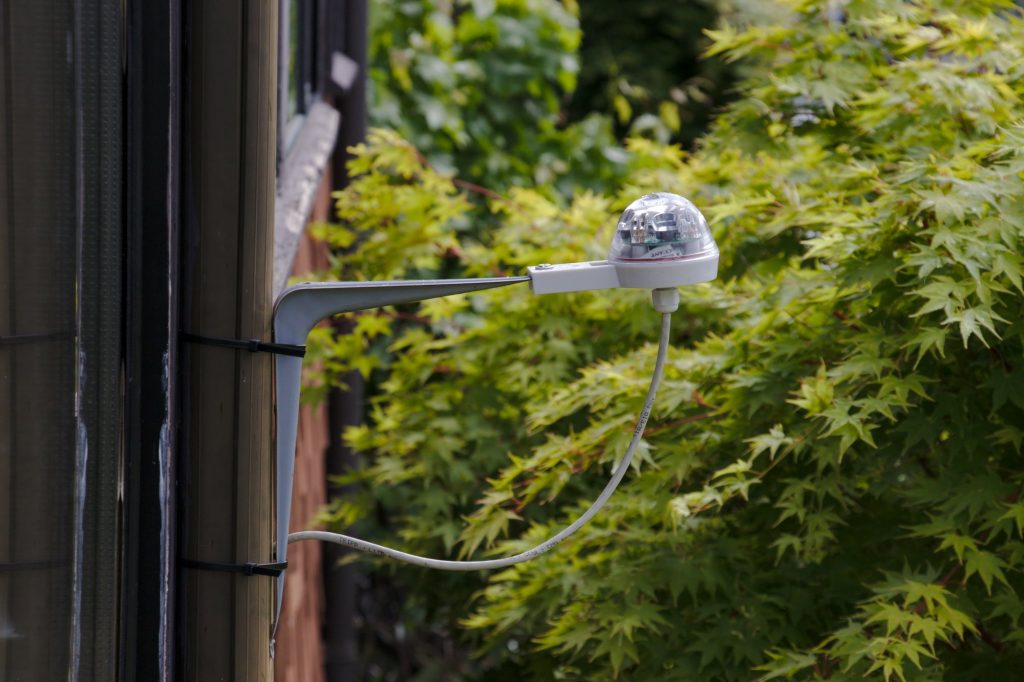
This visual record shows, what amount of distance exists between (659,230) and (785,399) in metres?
1.09

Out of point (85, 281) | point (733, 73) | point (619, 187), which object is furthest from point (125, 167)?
point (733, 73)

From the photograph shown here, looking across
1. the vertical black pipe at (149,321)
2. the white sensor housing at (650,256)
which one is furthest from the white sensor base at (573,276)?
the vertical black pipe at (149,321)

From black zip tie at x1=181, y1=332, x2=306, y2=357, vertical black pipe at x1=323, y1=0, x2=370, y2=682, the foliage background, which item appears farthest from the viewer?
vertical black pipe at x1=323, y1=0, x2=370, y2=682

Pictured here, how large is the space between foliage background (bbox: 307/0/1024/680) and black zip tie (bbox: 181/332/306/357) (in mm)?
1185

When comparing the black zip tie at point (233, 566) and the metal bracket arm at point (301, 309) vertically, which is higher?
the metal bracket arm at point (301, 309)

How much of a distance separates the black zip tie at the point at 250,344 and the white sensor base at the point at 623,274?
291 millimetres

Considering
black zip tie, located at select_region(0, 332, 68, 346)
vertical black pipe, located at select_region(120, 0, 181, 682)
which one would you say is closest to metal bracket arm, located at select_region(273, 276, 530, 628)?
vertical black pipe, located at select_region(120, 0, 181, 682)

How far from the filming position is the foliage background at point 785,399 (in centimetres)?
215

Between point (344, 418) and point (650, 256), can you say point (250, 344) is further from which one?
point (344, 418)

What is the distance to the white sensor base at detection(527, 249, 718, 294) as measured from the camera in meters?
1.35

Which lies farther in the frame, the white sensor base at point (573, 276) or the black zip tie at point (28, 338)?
the white sensor base at point (573, 276)

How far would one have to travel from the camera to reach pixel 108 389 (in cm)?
114

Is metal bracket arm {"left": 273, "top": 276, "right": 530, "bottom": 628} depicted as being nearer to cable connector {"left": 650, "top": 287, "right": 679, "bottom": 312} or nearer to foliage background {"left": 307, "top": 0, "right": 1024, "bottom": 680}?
cable connector {"left": 650, "top": 287, "right": 679, "bottom": 312}

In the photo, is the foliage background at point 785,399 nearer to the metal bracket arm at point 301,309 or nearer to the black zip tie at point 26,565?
the metal bracket arm at point 301,309
